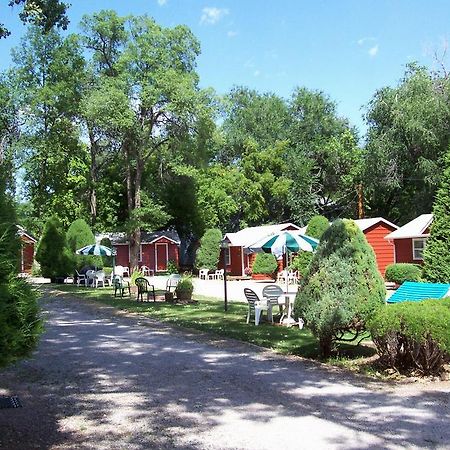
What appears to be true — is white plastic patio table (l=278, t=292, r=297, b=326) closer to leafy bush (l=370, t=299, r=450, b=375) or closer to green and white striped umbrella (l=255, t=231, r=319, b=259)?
green and white striped umbrella (l=255, t=231, r=319, b=259)

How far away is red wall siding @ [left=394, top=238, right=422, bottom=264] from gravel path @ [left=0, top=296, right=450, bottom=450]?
22.2 metres

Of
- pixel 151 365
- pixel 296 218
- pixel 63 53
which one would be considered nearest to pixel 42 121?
pixel 63 53

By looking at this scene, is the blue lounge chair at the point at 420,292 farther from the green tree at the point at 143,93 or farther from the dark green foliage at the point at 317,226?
the green tree at the point at 143,93

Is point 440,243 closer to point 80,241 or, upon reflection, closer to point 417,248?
point 417,248

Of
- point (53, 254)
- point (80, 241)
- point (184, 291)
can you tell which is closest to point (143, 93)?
point (80, 241)

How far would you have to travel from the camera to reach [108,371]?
860cm

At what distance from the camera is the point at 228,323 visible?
14.1 metres

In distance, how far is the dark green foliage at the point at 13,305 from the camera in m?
4.54

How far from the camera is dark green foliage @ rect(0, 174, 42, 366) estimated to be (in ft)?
14.9

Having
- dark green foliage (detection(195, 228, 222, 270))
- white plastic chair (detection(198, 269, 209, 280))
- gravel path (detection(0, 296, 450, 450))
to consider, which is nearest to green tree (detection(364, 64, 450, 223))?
dark green foliage (detection(195, 228, 222, 270))

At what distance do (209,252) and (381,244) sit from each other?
12965mm

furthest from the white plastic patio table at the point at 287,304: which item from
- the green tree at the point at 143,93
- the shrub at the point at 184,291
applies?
the green tree at the point at 143,93

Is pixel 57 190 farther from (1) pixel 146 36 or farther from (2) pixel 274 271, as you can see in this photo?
(2) pixel 274 271

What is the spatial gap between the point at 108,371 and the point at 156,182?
1568 inches
